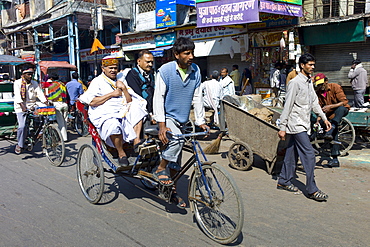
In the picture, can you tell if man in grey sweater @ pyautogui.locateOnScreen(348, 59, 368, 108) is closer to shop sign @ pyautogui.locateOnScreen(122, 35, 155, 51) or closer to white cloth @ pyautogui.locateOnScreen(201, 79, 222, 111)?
white cloth @ pyautogui.locateOnScreen(201, 79, 222, 111)

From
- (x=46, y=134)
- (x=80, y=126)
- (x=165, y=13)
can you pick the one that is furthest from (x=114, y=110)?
(x=165, y=13)

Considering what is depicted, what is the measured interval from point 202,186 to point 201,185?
0.06 feet

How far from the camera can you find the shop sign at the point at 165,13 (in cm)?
1616

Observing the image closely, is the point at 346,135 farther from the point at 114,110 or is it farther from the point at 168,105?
the point at 114,110

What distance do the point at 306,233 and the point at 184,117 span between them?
70.2 inches

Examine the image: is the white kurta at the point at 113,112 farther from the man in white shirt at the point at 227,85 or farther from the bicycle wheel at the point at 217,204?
the man in white shirt at the point at 227,85

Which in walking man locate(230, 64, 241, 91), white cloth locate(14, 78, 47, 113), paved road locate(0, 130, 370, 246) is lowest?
paved road locate(0, 130, 370, 246)

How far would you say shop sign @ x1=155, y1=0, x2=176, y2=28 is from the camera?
16.2 m

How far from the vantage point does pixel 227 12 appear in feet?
34.4

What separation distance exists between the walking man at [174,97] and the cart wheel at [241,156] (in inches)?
92.4

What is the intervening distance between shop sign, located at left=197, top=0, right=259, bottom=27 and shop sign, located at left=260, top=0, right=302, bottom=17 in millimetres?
275

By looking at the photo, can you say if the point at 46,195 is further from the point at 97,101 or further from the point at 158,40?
the point at 158,40

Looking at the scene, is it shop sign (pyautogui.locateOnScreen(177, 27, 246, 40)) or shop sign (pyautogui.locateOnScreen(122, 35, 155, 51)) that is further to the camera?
shop sign (pyautogui.locateOnScreen(122, 35, 155, 51))

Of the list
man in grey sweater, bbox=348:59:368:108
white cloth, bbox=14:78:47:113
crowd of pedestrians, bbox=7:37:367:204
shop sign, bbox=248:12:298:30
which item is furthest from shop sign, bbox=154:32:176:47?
crowd of pedestrians, bbox=7:37:367:204
